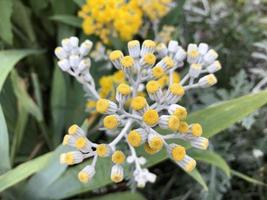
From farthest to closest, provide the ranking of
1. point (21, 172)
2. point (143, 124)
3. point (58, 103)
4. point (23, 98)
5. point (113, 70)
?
point (113, 70) < point (58, 103) < point (23, 98) < point (21, 172) < point (143, 124)

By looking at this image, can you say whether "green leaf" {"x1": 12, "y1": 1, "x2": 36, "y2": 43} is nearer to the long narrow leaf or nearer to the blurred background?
the blurred background

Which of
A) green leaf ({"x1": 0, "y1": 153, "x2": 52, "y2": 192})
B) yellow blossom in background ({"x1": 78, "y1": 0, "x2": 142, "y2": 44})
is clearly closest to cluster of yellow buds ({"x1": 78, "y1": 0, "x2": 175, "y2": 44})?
yellow blossom in background ({"x1": 78, "y1": 0, "x2": 142, "y2": 44})

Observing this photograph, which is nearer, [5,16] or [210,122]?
[210,122]

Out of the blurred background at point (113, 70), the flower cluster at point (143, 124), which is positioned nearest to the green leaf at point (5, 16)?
the blurred background at point (113, 70)

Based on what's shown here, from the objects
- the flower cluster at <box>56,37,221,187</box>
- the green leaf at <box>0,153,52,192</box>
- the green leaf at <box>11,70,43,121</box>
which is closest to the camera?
the flower cluster at <box>56,37,221,187</box>

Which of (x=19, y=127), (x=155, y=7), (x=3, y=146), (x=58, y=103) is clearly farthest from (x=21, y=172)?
(x=155, y=7)

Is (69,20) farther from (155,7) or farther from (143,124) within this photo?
(143,124)
